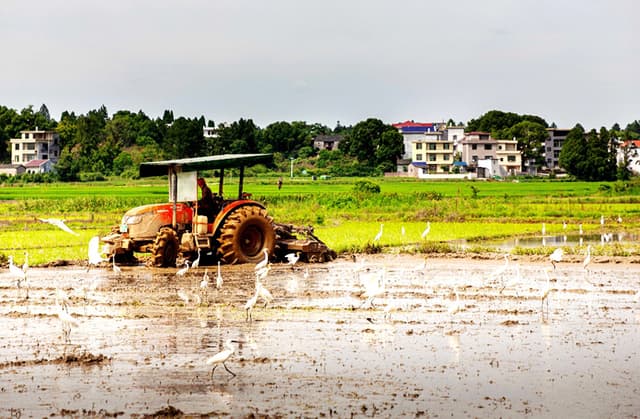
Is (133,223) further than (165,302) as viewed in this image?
Yes

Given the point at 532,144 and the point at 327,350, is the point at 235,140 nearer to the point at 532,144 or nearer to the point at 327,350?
the point at 532,144

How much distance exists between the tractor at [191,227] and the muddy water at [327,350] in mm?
2601

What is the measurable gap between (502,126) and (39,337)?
147 metres

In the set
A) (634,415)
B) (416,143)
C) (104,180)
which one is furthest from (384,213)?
(416,143)

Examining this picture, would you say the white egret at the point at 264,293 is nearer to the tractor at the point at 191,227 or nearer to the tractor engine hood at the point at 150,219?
the tractor at the point at 191,227

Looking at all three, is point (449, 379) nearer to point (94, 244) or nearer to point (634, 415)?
point (634, 415)

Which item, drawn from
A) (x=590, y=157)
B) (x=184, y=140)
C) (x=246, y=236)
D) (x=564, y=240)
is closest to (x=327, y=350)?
(x=246, y=236)

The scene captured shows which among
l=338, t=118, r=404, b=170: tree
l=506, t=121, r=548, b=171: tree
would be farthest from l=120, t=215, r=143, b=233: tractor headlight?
l=506, t=121, r=548, b=171: tree

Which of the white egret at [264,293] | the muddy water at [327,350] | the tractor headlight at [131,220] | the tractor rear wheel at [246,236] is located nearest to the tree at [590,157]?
the tractor rear wheel at [246,236]

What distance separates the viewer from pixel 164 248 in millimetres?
21969

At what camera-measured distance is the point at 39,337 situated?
522 inches

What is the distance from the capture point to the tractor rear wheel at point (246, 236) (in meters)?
22.3

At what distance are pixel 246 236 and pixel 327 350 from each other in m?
10.7

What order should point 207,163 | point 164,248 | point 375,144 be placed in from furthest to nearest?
point 375,144, point 207,163, point 164,248
